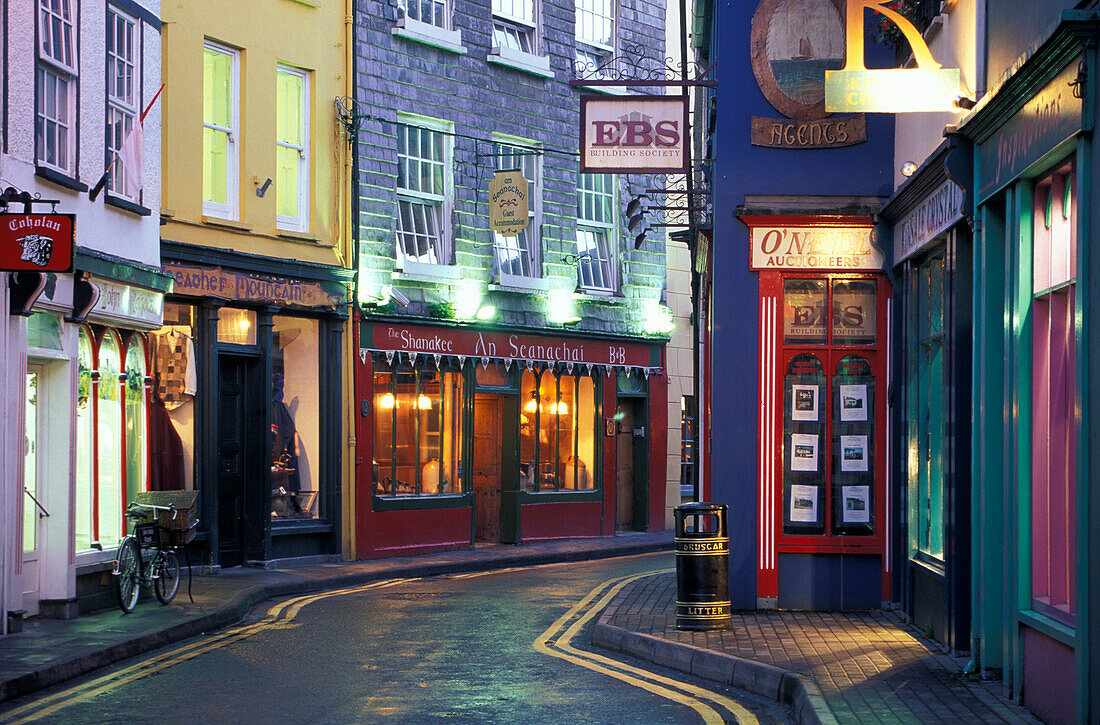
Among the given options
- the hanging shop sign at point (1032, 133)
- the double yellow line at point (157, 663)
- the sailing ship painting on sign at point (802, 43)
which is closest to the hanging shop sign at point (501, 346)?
the double yellow line at point (157, 663)

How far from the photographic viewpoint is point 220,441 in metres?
19.3

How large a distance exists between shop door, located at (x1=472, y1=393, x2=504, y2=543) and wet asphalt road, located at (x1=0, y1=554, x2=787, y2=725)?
897cm

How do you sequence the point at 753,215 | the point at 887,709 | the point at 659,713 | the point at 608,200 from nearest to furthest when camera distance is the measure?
the point at 887,709
the point at 659,713
the point at 753,215
the point at 608,200

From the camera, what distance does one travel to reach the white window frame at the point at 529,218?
Result: 79.5 feet

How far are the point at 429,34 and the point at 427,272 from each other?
3.80 metres

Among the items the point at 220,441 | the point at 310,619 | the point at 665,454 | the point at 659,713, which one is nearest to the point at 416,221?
the point at 220,441

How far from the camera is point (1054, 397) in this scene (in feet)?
27.8

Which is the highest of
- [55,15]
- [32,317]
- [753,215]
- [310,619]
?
[55,15]

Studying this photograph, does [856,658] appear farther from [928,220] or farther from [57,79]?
[57,79]

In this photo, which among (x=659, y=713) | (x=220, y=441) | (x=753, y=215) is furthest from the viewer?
(x=220, y=441)

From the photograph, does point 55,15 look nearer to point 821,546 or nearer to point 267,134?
point 267,134

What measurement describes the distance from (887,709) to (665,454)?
19628 millimetres

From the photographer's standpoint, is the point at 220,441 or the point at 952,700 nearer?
the point at 952,700

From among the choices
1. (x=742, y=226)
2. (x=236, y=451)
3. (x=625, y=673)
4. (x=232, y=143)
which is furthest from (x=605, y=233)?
(x=625, y=673)
